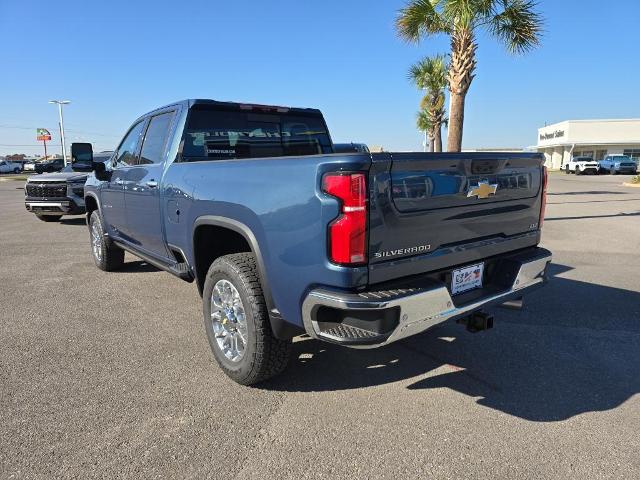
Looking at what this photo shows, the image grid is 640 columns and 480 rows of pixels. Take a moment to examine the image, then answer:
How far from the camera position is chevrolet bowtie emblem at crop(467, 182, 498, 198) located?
298 cm

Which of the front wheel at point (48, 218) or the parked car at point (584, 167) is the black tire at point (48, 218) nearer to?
the front wheel at point (48, 218)

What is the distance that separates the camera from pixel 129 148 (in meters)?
5.34

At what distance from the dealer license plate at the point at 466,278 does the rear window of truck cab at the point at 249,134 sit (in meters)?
2.48

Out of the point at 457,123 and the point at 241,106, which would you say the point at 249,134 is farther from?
the point at 457,123

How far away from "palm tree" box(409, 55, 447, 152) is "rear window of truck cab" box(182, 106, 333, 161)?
1657cm

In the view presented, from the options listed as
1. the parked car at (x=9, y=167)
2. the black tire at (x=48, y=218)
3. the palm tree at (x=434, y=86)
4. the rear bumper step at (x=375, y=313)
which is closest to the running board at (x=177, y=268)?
the rear bumper step at (x=375, y=313)

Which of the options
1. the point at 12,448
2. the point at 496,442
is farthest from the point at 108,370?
the point at 496,442

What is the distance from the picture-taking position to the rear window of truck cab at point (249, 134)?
4.30m

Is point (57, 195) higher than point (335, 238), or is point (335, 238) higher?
point (335, 238)

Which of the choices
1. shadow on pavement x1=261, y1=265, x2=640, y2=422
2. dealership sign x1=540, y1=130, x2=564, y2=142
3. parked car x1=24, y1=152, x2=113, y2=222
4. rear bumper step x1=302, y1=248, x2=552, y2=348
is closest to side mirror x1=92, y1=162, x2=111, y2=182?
shadow on pavement x1=261, y1=265, x2=640, y2=422

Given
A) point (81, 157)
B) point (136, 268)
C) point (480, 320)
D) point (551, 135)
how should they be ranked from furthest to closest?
point (551, 135) → point (136, 268) → point (81, 157) → point (480, 320)

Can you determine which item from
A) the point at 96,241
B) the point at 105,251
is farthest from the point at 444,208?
the point at 96,241

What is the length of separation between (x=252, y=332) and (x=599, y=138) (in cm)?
6306

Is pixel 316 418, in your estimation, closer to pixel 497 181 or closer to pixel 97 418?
pixel 97 418
